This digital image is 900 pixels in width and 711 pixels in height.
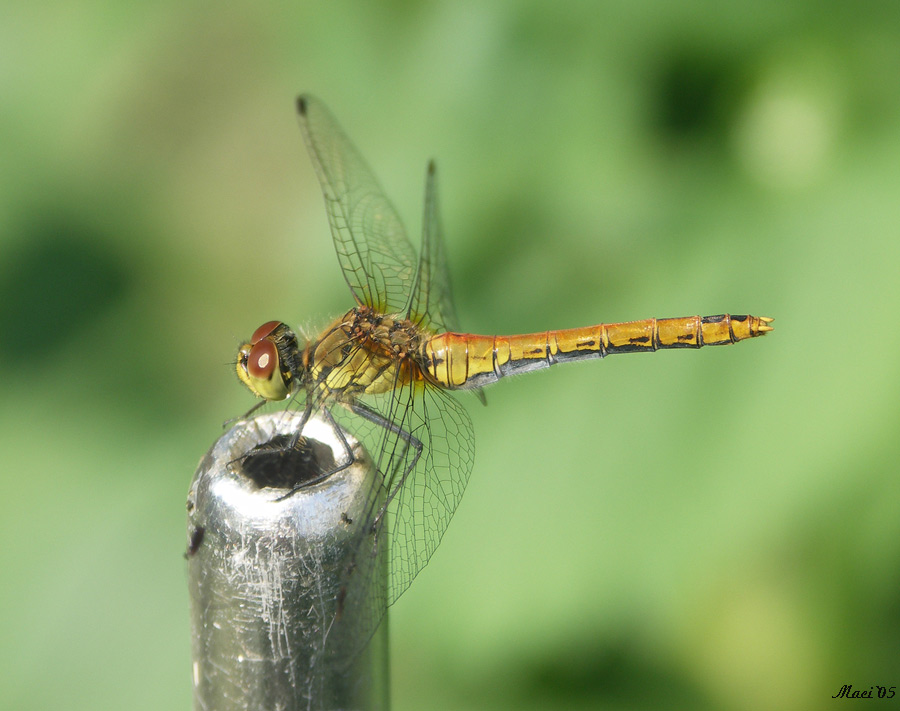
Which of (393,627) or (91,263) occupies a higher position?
(91,263)

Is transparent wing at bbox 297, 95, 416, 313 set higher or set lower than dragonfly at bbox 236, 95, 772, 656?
higher

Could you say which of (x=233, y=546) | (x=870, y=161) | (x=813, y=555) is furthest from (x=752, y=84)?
(x=233, y=546)

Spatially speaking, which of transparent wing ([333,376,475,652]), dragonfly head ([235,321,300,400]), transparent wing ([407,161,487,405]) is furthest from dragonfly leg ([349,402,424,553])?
transparent wing ([407,161,487,405])

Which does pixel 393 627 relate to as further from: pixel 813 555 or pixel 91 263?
pixel 91 263

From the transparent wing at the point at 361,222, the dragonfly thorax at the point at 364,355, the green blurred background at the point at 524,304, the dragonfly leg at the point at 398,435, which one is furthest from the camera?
the transparent wing at the point at 361,222

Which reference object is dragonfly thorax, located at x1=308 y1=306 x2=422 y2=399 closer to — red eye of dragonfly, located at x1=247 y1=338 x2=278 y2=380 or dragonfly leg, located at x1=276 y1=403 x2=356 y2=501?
red eye of dragonfly, located at x1=247 y1=338 x2=278 y2=380

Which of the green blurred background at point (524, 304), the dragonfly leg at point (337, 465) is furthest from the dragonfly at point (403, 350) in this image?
the dragonfly leg at point (337, 465)

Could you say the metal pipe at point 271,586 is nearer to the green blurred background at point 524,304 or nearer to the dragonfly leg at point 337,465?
the dragonfly leg at point 337,465

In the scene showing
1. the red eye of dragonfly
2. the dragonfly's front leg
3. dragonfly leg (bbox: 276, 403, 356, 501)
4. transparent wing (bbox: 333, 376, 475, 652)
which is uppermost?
dragonfly leg (bbox: 276, 403, 356, 501)
